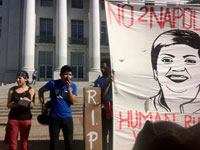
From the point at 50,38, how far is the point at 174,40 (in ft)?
76.4

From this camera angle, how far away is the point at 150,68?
3160 mm

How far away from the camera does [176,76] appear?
10.4ft

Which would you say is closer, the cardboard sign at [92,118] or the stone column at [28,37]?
the cardboard sign at [92,118]

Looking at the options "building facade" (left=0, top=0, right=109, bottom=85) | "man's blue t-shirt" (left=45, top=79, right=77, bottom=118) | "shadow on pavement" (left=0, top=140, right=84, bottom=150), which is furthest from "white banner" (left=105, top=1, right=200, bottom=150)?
"building facade" (left=0, top=0, right=109, bottom=85)

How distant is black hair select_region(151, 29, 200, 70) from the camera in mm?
3197

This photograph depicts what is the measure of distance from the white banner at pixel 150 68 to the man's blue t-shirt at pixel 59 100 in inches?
37.5

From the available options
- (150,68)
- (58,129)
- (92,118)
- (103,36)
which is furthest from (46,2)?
(150,68)

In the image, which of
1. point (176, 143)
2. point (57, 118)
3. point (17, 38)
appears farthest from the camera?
point (17, 38)

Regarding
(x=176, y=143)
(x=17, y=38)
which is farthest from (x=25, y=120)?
(x=17, y=38)

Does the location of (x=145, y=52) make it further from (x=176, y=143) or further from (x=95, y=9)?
(x=95, y=9)

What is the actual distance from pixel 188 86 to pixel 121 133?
4.09 feet

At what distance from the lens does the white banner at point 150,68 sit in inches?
122

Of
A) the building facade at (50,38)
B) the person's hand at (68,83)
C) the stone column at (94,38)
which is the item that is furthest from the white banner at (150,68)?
the building facade at (50,38)

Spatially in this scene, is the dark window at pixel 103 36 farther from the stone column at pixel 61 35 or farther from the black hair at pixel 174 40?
the black hair at pixel 174 40
